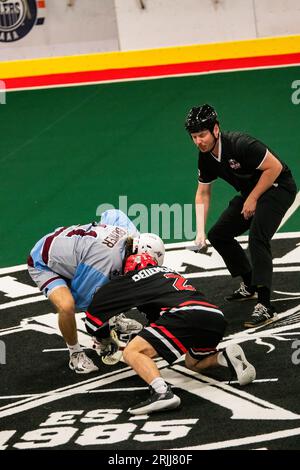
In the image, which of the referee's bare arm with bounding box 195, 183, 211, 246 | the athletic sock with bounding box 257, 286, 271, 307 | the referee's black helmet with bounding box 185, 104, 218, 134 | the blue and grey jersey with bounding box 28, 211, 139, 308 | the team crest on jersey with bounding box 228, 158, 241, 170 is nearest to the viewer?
the blue and grey jersey with bounding box 28, 211, 139, 308

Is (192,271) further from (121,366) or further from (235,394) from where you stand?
(235,394)

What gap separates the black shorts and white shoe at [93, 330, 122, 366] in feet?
2.93

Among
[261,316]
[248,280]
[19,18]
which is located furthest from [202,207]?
[19,18]

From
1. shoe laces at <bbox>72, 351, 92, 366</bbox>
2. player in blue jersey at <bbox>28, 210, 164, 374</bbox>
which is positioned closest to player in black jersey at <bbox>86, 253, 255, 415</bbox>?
player in blue jersey at <bbox>28, 210, 164, 374</bbox>

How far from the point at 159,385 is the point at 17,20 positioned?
9497mm

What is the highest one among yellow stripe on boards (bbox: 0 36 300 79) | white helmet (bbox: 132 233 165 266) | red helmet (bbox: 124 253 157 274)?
yellow stripe on boards (bbox: 0 36 300 79)

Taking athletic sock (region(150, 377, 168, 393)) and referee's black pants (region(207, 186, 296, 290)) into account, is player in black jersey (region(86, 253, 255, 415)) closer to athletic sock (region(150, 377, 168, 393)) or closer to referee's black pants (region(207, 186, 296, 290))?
athletic sock (region(150, 377, 168, 393))

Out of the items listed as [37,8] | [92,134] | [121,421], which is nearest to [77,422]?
[121,421]

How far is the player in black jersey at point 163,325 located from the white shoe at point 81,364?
1.21 ft

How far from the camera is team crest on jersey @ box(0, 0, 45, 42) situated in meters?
14.9

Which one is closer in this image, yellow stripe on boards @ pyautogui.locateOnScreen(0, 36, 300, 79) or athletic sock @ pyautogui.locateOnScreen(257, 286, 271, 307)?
athletic sock @ pyautogui.locateOnScreen(257, 286, 271, 307)

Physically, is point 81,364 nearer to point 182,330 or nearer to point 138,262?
point 138,262

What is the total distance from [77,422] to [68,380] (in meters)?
0.86

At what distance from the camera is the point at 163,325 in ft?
22.6
